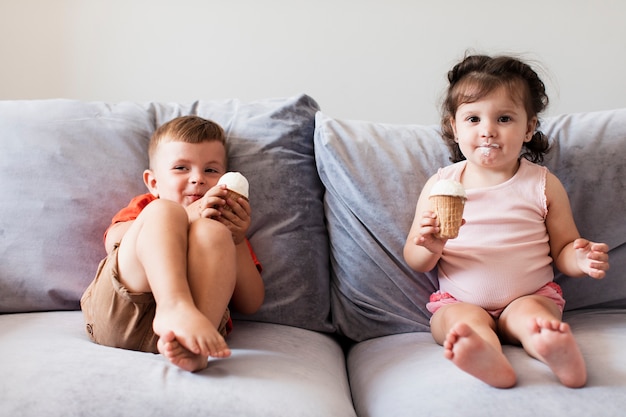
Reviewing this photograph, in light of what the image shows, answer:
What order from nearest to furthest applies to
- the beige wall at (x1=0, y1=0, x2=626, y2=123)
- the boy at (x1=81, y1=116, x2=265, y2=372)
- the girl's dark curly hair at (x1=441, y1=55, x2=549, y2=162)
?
the boy at (x1=81, y1=116, x2=265, y2=372)
the girl's dark curly hair at (x1=441, y1=55, x2=549, y2=162)
the beige wall at (x1=0, y1=0, x2=626, y2=123)

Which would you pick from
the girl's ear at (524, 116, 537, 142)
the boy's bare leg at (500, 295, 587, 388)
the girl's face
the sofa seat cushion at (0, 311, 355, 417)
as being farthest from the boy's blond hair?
the boy's bare leg at (500, 295, 587, 388)

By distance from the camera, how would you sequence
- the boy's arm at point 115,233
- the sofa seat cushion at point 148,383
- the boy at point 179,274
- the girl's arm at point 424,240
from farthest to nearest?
the boy's arm at point 115,233 < the girl's arm at point 424,240 < the boy at point 179,274 < the sofa seat cushion at point 148,383

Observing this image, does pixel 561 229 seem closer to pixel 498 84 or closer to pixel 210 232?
pixel 498 84

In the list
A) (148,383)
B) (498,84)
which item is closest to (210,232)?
(148,383)

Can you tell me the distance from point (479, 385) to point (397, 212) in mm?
666

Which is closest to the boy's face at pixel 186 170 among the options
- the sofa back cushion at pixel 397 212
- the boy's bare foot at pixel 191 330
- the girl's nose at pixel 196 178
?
the girl's nose at pixel 196 178

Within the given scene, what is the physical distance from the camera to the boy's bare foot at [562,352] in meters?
1.31

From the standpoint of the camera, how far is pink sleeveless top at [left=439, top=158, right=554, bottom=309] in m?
1.73

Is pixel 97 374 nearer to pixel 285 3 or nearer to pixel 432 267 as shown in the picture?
pixel 432 267

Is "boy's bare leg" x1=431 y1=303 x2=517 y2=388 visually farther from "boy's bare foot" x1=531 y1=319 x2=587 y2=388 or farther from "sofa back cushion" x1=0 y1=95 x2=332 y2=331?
"sofa back cushion" x1=0 y1=95 x2=332 y2=331

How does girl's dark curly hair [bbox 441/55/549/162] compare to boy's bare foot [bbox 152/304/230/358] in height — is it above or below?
above

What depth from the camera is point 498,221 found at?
1793 millimetres

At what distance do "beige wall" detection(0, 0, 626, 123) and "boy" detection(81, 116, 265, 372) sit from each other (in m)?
0.83

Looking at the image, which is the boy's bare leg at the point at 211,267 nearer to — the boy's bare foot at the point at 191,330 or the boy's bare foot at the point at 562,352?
Result: the boy's bare foot at the point at 191,330
